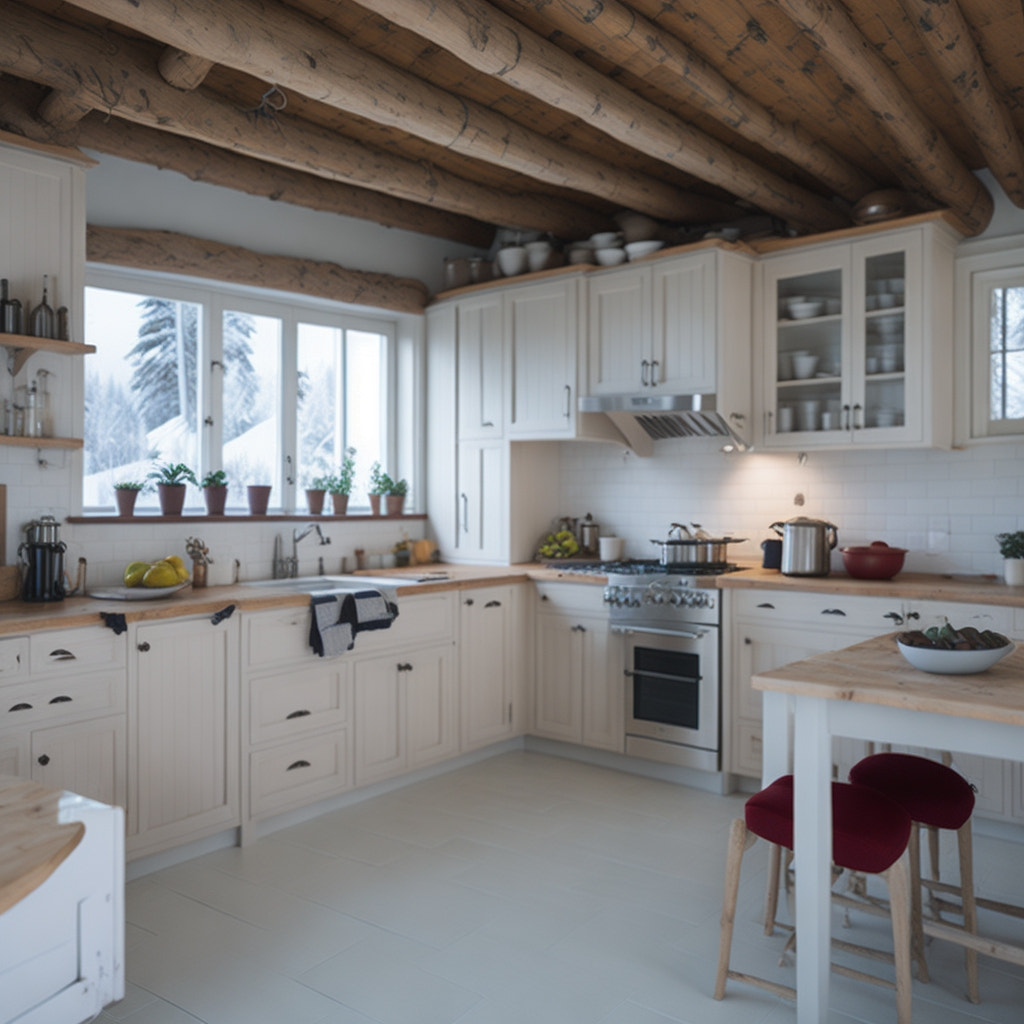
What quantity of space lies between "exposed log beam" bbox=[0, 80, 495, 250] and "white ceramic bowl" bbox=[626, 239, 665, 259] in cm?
134

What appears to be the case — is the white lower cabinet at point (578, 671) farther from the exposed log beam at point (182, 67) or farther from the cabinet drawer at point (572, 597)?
the exposed log beam at point (182, 67)

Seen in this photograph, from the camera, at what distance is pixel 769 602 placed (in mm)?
4449

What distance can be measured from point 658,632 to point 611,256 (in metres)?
2.07

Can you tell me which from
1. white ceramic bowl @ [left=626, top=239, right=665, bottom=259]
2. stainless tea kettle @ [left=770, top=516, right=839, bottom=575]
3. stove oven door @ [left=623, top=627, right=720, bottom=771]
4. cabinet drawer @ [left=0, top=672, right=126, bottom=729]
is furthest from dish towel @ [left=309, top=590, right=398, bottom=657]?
white ceramic bowl @ [left=626, top=239, right=665, bottom=259]

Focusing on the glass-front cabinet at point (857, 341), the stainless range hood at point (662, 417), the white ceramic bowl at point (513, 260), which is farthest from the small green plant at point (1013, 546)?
the white ceramic bowl at point (513, 260)

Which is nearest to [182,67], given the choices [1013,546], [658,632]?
[658,632]

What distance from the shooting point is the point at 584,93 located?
3.67 m

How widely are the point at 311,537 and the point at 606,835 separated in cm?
228

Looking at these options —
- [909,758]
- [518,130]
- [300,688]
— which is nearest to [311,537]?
[300,688]

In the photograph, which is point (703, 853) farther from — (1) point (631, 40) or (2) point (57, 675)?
(1) point (631, 40)

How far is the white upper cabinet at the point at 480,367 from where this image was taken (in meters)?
5.54

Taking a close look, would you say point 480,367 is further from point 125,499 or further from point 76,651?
point 76,651

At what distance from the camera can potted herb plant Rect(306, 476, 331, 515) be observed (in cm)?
525

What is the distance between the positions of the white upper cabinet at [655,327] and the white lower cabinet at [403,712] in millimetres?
1751
